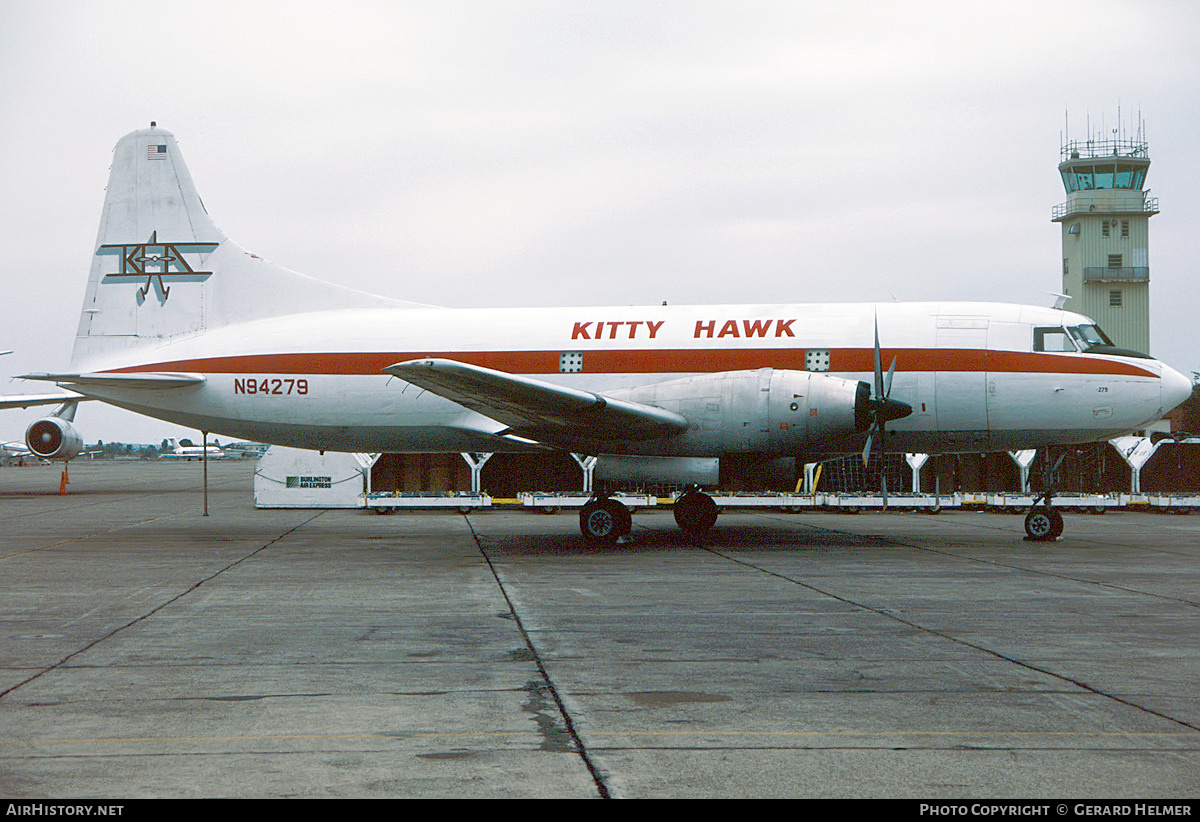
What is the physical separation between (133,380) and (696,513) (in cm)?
1161

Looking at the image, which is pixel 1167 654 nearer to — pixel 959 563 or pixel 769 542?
pixel 959 563

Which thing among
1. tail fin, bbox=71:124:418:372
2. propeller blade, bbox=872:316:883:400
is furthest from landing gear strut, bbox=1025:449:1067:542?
tail fin, bbox=71:124:418:372

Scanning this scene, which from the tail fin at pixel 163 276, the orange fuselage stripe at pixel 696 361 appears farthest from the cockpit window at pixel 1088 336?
the tail fin at pixel 163 276

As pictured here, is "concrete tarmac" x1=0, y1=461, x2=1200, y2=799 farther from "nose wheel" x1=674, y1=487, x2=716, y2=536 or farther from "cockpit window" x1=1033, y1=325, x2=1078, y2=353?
"cockpit window" x1=1033, y1=325, x2=1078, y2=353

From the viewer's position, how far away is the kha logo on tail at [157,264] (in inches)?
864

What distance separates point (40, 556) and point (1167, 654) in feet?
55.4

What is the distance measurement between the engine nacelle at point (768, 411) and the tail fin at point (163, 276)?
24.6 feet

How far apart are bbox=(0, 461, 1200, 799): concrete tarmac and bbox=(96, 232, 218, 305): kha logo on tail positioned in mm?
7295

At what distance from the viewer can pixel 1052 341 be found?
1847cm

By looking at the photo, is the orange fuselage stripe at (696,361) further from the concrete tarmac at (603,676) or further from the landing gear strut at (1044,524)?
the concrete tarmac at (603,676)

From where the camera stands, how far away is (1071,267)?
62.1m

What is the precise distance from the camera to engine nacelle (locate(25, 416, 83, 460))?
137 ft

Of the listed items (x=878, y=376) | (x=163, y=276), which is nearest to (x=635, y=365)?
(x=878, y=376)

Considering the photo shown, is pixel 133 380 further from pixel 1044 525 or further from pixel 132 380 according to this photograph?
pixel 1044 525
